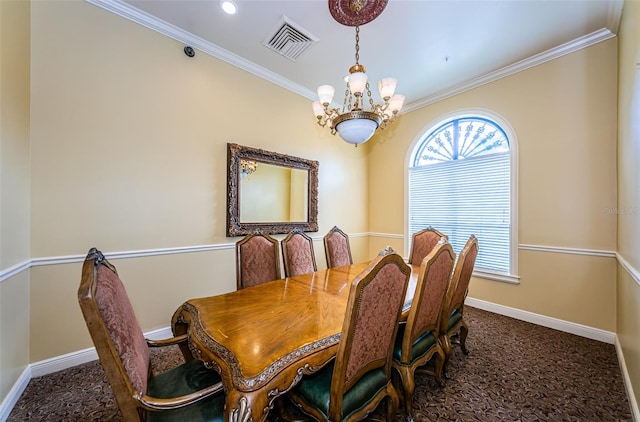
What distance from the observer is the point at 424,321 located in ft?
5.12

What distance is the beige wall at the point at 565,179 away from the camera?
2.49 m

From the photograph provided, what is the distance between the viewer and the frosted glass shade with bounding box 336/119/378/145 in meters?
2.11

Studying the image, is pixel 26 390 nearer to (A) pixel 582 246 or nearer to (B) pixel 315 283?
(B) pixel 315 283

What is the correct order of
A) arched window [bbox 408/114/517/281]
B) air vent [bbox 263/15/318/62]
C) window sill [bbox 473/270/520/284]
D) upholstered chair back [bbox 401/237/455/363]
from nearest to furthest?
upholstered chair back [bbox 401/237/455/363]
air vent [bbox 263/15/318/62]
window sill [bbox 473/270/520/284]
arched window [bbox 408/114/517/281]

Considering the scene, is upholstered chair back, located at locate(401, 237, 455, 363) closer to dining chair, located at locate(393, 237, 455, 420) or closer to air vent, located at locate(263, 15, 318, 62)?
dining chair, located at locate(393, 237, 455, 420)

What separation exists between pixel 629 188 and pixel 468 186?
5.51 ft

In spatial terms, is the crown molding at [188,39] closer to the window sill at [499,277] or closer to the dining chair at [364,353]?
the dining chair at [364,353]

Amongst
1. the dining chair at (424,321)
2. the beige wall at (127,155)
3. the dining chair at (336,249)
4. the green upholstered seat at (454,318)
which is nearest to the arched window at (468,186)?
the green upholstered seat at (454,318)

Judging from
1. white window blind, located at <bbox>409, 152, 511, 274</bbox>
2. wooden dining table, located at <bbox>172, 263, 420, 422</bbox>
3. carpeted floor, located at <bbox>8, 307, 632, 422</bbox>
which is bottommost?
carpeted floor, located at <bbox>8, 307, 632, 422</bbox>

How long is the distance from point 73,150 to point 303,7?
7.86 ft

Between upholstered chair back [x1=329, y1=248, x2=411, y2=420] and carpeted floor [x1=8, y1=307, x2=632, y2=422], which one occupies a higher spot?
upholstered chair back [x1=329, y1=248, x2=411, y2=420]

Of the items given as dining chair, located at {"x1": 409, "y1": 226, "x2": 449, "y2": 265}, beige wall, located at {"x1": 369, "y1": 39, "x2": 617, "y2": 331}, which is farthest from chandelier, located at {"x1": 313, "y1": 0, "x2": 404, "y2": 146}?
beige wall, located at {"x1": 369, "y1": 39, "x2": 617, "y2": 331}

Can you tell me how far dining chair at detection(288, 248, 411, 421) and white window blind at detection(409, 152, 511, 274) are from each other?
2.82 m

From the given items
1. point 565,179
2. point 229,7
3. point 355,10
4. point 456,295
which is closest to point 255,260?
point 456,295
